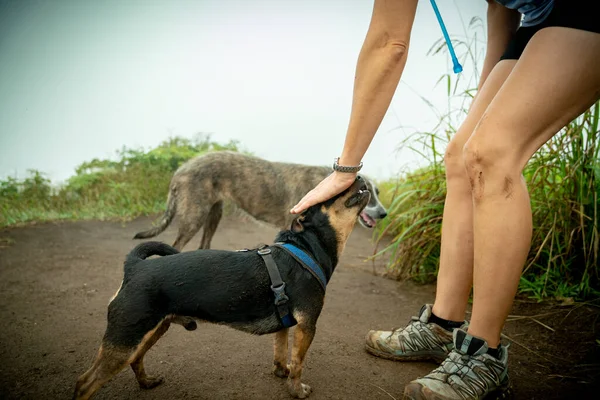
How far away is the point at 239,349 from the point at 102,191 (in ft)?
21.7

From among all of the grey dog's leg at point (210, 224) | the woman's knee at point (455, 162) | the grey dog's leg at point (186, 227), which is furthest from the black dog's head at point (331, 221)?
the grey dog's leg at point (210, 224)

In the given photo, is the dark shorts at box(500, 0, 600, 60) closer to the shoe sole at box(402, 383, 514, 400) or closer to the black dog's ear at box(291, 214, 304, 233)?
the black dog's ear at box(291, 214, 304, 233)

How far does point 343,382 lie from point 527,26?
83.1 inches

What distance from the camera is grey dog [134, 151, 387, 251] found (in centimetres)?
479

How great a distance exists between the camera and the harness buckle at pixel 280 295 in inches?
74.1

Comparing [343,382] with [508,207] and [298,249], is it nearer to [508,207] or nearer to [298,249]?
[298,249]

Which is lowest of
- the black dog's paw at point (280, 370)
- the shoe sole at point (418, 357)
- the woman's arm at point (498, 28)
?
the black dog's paw at point (280, 370)

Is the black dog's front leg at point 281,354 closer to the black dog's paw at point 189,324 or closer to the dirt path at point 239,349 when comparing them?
the dirt path at point 239,349

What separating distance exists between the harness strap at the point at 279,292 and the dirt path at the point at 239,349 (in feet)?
1.43

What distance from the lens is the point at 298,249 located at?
207 cm

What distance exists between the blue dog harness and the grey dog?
270cm

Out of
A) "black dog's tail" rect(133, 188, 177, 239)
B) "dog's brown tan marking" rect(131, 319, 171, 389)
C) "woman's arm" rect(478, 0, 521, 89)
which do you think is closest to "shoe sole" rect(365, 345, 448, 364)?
"dog's brown tan marking" rect(131, 319, 171, 389)

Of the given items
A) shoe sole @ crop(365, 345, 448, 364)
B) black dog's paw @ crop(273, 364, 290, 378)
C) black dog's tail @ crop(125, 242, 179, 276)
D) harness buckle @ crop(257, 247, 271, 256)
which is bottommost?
black dog's paw @ crop(273, 364, 290, 378)

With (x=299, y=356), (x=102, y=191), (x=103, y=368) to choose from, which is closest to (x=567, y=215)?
(x=299, y=356)
